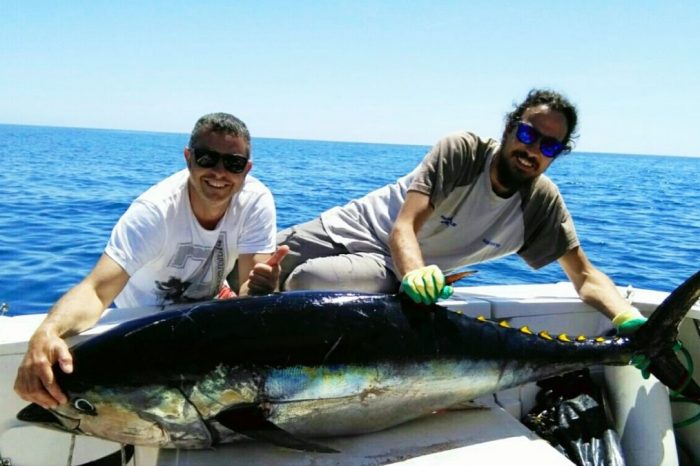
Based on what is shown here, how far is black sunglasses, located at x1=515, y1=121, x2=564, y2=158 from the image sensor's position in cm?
319

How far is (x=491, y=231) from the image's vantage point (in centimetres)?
348

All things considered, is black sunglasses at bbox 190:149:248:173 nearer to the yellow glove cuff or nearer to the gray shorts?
the gray shorts

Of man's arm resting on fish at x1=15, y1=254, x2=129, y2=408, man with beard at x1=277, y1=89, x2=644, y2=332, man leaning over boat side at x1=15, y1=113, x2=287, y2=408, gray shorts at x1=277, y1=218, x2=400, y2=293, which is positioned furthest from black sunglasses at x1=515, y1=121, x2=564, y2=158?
man's arm resting on fish at x1=15, y1=254, x2=129, y2=408

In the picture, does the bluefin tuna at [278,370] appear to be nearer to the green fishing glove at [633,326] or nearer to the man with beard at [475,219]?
the green fishing glove at [633,326]

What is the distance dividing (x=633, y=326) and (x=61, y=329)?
2565 mm

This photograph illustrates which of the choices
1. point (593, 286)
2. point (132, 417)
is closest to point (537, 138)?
point (593, 286)

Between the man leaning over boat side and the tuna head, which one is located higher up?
the man leaning over boat side

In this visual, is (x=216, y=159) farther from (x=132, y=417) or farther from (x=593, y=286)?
(x=593, y=286)

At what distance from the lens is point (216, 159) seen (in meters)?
2.88

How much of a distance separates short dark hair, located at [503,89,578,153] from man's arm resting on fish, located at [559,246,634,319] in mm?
Result: 644

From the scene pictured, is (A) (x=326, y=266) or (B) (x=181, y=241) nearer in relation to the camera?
(B) (x=181, y=241)

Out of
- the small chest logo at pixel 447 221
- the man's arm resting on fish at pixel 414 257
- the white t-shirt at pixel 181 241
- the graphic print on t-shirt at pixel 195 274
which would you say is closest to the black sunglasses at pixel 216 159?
the white t-shirt at pixel 181 241

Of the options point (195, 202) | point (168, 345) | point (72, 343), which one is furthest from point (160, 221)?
point (168, 345)

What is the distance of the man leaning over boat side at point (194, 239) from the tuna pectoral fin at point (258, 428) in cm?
85
